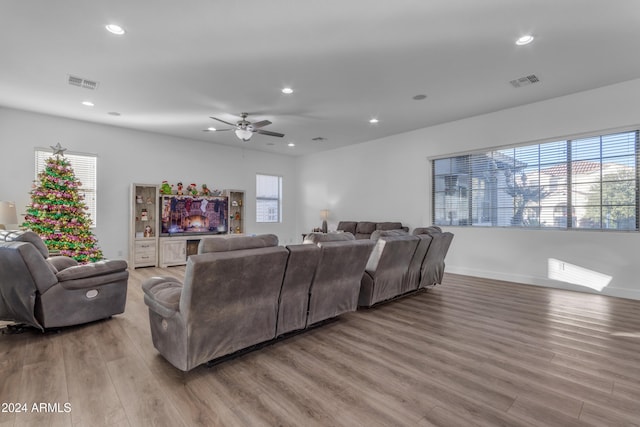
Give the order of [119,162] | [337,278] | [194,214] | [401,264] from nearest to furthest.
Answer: [337,278] < [401,264] < [119,162] < [194,214]

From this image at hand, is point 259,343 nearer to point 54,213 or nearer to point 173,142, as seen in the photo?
point 54,213

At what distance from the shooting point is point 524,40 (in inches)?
133

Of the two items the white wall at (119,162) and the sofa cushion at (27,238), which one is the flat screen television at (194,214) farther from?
the sofa cushion at (27,238)

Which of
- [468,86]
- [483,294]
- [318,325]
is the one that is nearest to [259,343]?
[318,325]

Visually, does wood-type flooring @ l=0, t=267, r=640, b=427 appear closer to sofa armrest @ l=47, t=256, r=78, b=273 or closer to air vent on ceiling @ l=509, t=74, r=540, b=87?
sofa armrest @ l=47, t=256, r=78, b=273

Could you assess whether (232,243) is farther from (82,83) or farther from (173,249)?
(173,249)

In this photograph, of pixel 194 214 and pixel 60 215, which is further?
pixel 194 214

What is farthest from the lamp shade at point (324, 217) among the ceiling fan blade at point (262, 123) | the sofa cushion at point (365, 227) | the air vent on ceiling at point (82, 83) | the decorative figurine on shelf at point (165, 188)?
the air vent on ceiling at point (82, 83)

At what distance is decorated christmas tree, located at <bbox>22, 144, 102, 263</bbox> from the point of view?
16.4ft

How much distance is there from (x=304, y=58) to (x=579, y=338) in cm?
426

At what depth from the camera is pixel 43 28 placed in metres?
3.13

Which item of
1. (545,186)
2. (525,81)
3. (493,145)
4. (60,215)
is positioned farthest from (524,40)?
(60,215)

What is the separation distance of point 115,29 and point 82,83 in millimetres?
1852

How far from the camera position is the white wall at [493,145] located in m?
4.57
